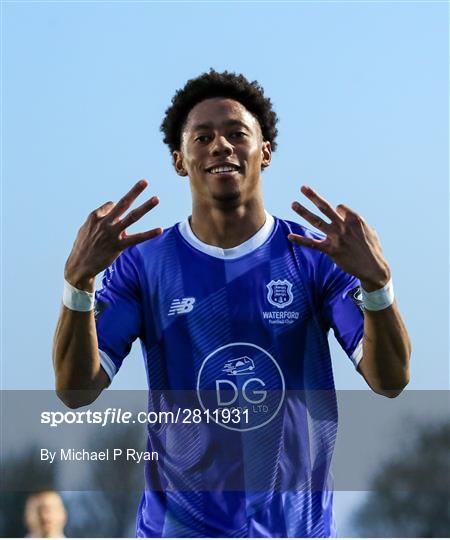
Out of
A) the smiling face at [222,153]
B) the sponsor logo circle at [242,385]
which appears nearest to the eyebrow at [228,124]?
the smiling face at [222,153]

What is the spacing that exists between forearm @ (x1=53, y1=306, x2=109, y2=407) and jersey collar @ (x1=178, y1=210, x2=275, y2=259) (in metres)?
1.06

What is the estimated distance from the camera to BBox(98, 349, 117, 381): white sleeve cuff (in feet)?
24.2

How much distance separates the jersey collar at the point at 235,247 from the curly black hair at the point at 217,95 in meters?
0.78

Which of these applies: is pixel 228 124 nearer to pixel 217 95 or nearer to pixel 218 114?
pixel 218 114

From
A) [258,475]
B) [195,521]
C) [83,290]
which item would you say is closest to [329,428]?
[258,475]

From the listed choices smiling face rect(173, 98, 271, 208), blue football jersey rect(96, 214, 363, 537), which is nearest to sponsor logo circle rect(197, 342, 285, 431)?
blue football jersey rect(96, 214, 363, 537)

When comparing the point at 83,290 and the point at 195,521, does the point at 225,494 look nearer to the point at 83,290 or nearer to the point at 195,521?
the point at 195,521

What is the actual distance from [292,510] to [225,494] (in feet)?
1.35

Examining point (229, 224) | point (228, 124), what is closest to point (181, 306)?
point (229, 224)

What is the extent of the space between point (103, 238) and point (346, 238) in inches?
53.5

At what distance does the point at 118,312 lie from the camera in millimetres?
7594

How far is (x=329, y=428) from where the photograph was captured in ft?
24.5

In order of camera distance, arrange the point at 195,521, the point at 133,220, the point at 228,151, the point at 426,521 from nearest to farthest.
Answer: the point at 133,220, the point at 195,521, the point at 228,151, the point at 426,521

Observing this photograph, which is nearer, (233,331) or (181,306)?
(233,331)
